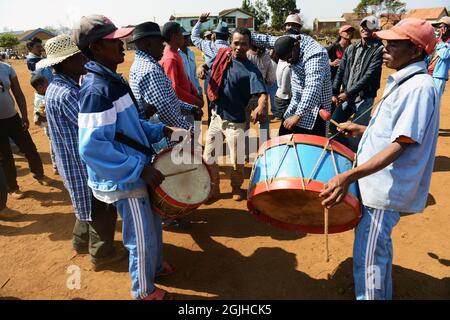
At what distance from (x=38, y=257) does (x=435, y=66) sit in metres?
7.66

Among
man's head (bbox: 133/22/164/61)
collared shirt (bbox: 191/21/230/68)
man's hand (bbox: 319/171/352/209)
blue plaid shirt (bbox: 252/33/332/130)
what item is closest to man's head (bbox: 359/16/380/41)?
blue plaid shirt (bbox: 252/33/332/130)

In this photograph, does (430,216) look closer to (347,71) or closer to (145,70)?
(347,71)

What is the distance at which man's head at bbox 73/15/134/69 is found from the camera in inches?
93.7

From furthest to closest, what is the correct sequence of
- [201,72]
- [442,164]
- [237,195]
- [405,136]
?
[442,164], [201,72], [237,195], [405,136]

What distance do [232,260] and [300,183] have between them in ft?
5.29

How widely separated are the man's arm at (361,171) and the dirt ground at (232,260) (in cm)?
131

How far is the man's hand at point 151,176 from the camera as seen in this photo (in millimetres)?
2477

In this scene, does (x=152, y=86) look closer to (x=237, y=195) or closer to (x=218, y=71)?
(x=218, y=71)

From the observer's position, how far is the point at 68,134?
10.4ft

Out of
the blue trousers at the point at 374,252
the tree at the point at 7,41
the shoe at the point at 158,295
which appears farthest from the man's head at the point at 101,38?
the tree at the point at 7,41

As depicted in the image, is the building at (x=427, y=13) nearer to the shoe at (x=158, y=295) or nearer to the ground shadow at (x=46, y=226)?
the ground shadow at (x=46, y=226)

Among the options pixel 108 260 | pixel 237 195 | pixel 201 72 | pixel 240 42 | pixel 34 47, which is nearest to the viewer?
pixel 108 260

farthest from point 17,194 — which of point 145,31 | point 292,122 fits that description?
point 292,122

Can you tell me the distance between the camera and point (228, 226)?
4.29 metres
